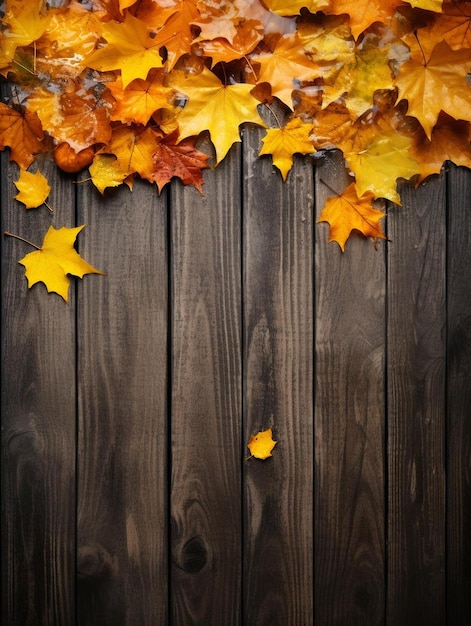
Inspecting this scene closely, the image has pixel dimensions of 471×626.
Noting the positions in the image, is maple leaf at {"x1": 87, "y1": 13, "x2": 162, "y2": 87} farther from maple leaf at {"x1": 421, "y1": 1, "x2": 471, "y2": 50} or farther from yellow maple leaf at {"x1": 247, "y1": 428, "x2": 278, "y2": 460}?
yellow maple leaf at {"x1": 247, "y1": 428, "x2": 278, "y2": 460}

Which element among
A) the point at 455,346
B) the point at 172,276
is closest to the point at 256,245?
the point at 172,276

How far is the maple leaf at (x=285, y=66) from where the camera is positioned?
3.08ft

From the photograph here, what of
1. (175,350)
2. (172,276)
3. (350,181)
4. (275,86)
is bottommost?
(175,350)

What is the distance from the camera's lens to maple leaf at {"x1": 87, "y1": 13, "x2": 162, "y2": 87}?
90 cm

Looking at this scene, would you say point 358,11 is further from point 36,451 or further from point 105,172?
point 36,451

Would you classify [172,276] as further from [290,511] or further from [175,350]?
[290,511]

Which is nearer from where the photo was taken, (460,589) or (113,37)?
(113,37)

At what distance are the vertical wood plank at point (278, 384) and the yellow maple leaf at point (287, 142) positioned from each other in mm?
22

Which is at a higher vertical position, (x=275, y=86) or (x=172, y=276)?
(x=275, y=86)

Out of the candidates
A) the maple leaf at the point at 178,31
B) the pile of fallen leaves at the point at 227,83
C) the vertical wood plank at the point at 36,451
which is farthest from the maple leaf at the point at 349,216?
the vertical wood plank at the point at 36,451

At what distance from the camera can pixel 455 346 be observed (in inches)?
39.8

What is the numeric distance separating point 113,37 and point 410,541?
1.06 m

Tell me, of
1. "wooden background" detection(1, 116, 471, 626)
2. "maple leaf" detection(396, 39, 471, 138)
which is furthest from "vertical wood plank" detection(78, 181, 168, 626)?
Result: "maple leaf" detection(396, 39, 471, 138)

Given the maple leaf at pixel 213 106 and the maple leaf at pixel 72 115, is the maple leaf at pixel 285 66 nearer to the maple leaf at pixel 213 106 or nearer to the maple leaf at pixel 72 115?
the maple leaf at pixel 213 106
